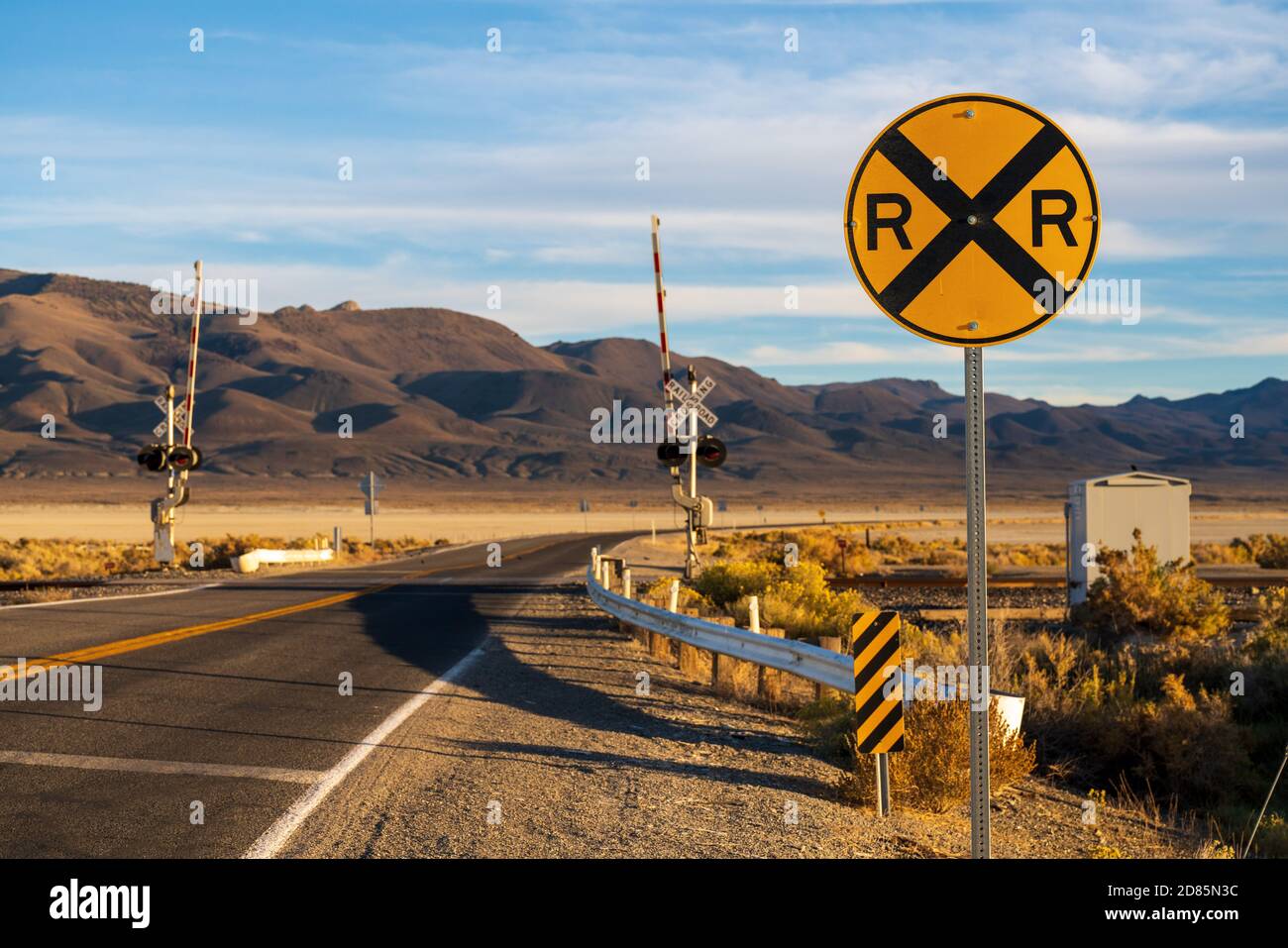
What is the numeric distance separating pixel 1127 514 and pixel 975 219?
68.6 ft

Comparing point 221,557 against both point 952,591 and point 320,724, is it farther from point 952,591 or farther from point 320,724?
point 320,724

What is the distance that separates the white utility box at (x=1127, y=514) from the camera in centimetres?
2386

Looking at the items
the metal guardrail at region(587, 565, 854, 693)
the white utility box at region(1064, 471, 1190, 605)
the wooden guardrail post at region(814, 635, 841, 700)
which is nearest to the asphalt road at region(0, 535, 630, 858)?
the metal guardrail at region(587, 565, 854, 693)

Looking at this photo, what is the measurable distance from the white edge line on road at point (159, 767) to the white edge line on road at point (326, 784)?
0.17 m

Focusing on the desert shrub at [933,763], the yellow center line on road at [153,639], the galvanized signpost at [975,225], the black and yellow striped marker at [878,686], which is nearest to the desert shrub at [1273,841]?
the desert shrub at [933,763]

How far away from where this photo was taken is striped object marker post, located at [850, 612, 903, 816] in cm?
754

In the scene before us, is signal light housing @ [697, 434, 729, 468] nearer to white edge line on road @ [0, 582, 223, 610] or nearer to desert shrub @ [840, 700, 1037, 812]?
white edge line on road @ [0, 582, 223, 610]

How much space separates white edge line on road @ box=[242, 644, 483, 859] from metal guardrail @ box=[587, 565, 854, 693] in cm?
268

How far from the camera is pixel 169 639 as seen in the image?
52.2ft

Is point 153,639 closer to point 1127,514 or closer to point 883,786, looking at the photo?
point 883,786

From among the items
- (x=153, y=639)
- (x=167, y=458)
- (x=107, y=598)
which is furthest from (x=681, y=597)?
(x=167, y=458)

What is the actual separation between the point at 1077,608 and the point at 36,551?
34366 mm

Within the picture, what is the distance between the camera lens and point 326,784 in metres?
8.04
